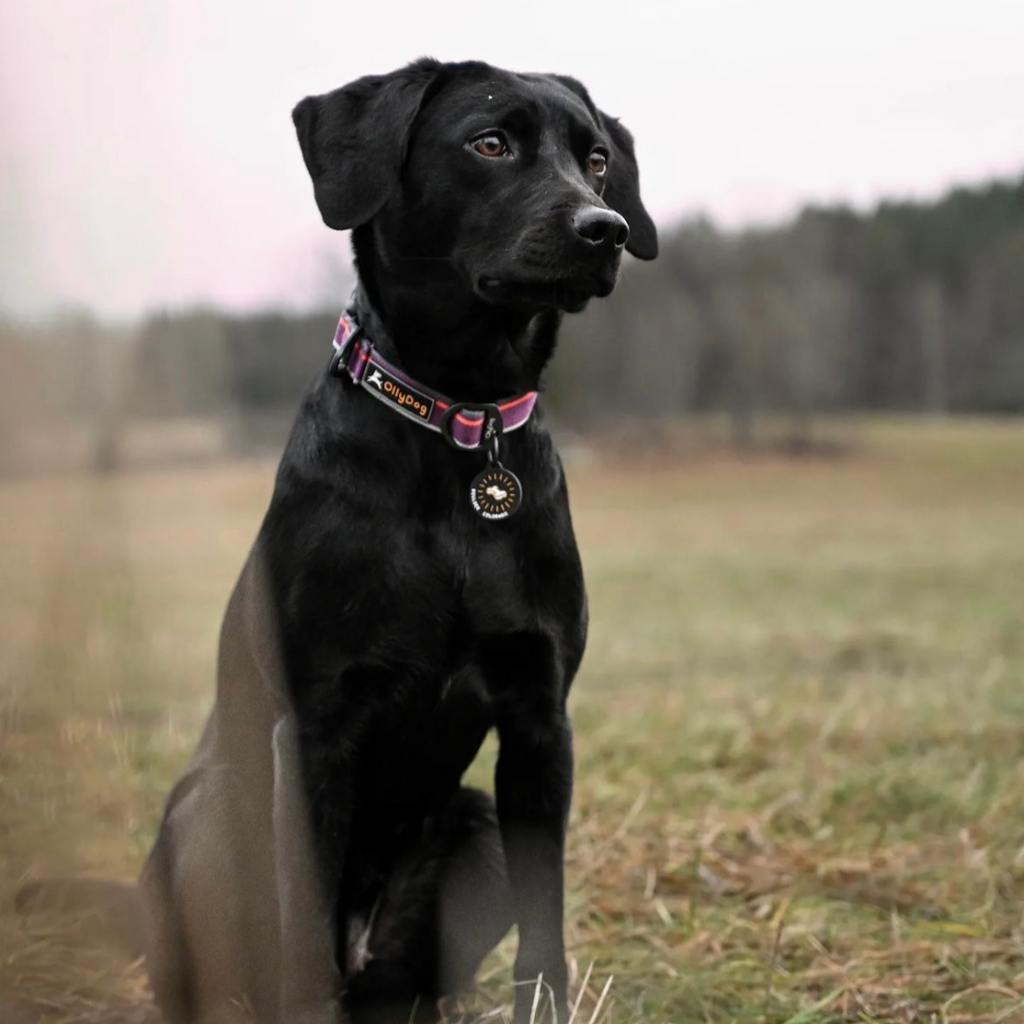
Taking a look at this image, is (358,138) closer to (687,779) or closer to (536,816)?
(536,816)

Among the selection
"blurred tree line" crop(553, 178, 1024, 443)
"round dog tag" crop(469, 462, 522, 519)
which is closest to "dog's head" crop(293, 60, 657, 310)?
"round dog tag" crop(469, 462, 522, 519)

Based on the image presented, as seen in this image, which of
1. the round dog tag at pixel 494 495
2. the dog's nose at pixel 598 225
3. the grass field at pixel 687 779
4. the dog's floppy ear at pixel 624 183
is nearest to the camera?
the grass field at pixel 687 779

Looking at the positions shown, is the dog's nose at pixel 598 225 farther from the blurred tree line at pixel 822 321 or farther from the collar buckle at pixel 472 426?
the blurred tree line at pixel 822 321

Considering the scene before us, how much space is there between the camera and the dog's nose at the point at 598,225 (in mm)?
2326

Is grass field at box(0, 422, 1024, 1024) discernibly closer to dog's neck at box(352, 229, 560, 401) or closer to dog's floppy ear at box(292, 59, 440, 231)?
dog's neck at box(352, 229, 560, 401)

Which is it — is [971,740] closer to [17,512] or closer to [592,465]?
[17,512]

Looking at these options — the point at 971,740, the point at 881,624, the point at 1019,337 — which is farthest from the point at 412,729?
the point at 1019,337

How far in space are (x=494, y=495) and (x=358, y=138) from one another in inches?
29.0

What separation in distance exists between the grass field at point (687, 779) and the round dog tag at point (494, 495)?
48 cm

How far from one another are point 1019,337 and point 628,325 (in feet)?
35.3

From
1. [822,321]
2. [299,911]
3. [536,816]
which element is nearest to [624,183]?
[536,816]

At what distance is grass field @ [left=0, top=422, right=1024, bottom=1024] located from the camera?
158cm

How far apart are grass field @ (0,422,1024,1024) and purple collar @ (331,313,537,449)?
365mm

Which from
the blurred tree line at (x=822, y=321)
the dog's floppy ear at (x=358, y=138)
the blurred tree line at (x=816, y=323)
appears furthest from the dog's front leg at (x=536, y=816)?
the blurred tree line at (x=822, y=321)
